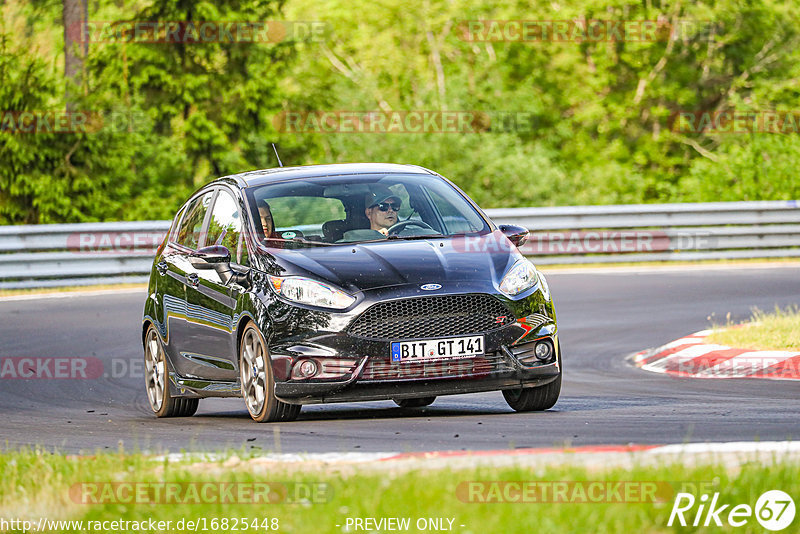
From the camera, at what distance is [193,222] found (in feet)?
32.9

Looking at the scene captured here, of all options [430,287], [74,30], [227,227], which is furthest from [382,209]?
[74,30]

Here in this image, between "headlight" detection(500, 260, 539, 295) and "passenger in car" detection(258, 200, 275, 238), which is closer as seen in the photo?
"headlight" detection(500, 260, 539, 295)

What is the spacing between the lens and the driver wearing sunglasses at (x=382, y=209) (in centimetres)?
886

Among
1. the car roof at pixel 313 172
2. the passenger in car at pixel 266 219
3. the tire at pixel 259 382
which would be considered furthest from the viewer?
the car roof at pixel 313 172

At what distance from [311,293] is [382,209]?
125 centimetres

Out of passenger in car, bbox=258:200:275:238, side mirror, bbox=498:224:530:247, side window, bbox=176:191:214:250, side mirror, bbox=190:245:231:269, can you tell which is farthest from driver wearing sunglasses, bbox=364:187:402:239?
side window, bbox=176:191:214:250

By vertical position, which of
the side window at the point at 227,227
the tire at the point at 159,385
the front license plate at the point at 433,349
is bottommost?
the tire at the point at 159,385

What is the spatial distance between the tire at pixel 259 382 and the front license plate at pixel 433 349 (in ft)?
2.54

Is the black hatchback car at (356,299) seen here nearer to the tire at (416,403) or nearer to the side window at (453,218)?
the side window at (453,218)

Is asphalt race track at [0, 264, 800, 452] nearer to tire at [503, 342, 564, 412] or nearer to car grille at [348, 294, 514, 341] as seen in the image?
tire at [503, 342, 564, 412]

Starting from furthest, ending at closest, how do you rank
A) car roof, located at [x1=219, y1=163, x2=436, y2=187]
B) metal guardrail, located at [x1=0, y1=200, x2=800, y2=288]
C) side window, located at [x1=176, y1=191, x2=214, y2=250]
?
metal guardrail, located at [x1=0, y1=200, x2=800, y2=288]
side window, located at [x1=176, y1=191, x2=214, y2=250]
car roof, located at [x1=219, y1=163, x2=436, y2=187]

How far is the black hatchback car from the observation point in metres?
7.82

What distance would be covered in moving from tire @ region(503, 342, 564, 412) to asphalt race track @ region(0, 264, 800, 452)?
13cm

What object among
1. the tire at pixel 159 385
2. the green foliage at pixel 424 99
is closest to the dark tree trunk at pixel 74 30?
the green foliage at pixel 424 99
